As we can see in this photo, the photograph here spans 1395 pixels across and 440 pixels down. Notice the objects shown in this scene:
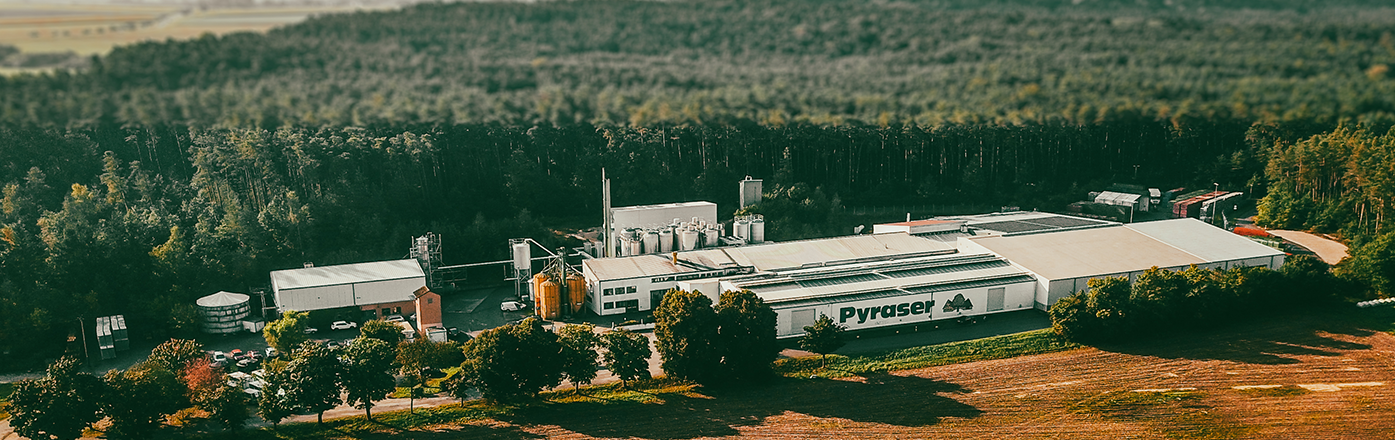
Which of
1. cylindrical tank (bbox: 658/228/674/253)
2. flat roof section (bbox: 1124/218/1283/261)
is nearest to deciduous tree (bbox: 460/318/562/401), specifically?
cylindrical tank (bbox: 658/228/674/253)

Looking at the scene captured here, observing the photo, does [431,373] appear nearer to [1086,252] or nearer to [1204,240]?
[1086,252]

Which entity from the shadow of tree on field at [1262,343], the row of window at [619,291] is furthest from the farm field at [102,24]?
the shadow of tree on field at [1262,343]

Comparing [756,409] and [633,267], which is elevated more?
[633,267]

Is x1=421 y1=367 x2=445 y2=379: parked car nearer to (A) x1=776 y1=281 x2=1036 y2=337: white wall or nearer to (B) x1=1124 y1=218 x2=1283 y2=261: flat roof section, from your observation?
(A) x1=776 y1=281 x2=1036 y2=337: white wall

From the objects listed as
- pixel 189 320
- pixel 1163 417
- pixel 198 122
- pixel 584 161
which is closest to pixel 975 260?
pixel 1163 417

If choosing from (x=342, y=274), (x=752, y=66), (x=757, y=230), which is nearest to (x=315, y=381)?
(x=342, y=274)

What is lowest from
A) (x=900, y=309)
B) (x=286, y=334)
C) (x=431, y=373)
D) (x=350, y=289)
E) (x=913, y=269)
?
(x=431, y=373)
